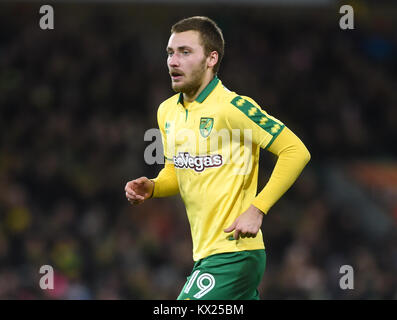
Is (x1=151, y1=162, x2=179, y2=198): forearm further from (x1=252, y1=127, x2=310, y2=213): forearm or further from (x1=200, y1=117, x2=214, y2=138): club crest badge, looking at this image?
(x1=252, y1=127, x2=310, y2=213): forearm

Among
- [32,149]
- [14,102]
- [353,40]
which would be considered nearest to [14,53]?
[14,102]

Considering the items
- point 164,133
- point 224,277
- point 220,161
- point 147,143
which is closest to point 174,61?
point 164,133

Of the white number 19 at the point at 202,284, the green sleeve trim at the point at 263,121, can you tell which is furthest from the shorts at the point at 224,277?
the green sleeve trim at the point at 263,121

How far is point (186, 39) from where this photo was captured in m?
4.13

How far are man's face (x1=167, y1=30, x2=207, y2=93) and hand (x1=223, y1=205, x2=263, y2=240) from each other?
0.85 metres

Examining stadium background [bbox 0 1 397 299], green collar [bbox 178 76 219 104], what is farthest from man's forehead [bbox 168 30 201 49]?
stadium background [bbox 0 1 397 299]

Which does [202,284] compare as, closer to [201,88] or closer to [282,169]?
[282,169]

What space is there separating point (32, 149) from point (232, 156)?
8.45m

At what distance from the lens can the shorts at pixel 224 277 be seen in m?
3.95

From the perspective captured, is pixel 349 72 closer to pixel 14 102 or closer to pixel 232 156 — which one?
pixel 14 102

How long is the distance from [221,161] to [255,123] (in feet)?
0.96

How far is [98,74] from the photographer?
13352 mm

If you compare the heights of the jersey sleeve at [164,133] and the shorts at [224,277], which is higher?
the jersey sleeve at [164,133]

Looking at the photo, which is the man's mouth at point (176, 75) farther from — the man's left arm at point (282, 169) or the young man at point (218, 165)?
the man's left arm at point (282, 169)
